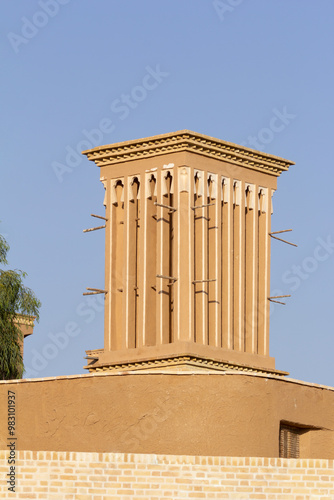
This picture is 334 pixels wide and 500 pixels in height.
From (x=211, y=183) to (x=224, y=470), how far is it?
10.0 meters

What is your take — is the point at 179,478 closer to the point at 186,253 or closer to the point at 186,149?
the point at 186,253

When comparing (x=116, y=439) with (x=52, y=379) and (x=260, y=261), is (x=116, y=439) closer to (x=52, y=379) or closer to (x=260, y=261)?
(x=52, y=379)

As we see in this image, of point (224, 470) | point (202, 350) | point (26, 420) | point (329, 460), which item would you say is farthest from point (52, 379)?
point (202, 350)

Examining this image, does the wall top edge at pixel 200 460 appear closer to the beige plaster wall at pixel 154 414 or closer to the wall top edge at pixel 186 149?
the beige plaster wall at pixel 154 414

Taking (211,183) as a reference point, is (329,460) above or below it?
below

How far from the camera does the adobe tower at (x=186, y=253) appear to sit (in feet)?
85.5

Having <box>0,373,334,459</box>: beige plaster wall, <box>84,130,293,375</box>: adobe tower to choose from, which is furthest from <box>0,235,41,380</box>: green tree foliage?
<box>0,373,334,459</box>: beige plaster wall

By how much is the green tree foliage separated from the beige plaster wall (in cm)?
1152

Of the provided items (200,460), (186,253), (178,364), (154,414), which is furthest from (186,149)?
(200,460)

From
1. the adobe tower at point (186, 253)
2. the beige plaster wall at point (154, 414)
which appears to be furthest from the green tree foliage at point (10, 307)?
the beige plaster wall at point (154, 414)

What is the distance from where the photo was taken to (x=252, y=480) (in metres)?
17.5

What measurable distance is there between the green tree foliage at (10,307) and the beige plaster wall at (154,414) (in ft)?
37.8

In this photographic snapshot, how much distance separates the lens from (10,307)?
3055 centimetres

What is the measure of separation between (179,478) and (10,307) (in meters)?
13.7
